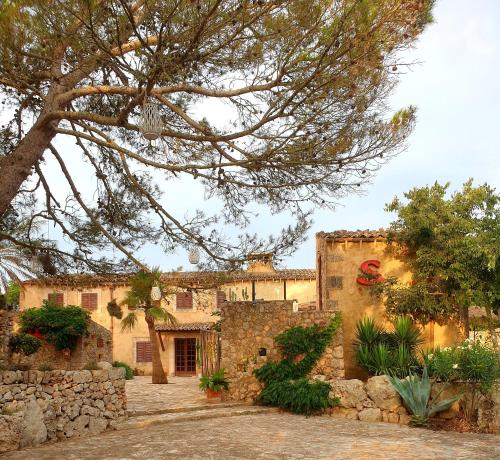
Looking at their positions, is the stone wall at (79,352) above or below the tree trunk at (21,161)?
below

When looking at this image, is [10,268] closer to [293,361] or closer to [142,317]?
[293,361]

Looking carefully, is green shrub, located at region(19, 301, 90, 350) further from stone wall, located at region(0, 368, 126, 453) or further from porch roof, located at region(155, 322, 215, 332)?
stone wall, located at region(0, 368, 126, 453)

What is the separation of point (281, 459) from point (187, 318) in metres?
21.3

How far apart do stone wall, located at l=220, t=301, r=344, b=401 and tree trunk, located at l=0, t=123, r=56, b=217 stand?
21.6 feet

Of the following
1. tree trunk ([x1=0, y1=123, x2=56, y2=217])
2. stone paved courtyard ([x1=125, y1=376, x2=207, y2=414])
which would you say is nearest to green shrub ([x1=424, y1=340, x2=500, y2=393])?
stone paved courtyard ([x1=125, y1=376, x2=207, y2=414])

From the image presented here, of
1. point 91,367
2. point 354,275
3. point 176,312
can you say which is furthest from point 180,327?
point 91,367

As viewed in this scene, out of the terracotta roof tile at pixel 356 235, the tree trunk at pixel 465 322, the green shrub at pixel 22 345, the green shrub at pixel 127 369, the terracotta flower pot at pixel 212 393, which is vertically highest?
the terracotta roof tile at pixel 356 235

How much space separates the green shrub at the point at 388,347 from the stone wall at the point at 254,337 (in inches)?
29.0

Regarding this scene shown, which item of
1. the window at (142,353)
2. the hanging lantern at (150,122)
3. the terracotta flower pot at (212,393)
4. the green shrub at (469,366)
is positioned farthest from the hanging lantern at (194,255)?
the window at (142,353)

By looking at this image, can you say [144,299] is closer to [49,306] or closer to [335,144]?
[49,306]

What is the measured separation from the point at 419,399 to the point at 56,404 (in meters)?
6.59

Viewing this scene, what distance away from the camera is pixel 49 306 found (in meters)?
21.9

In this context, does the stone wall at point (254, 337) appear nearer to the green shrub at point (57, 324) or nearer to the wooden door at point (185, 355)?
the green shrub at point (57, 324)

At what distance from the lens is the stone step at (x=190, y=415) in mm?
11320
